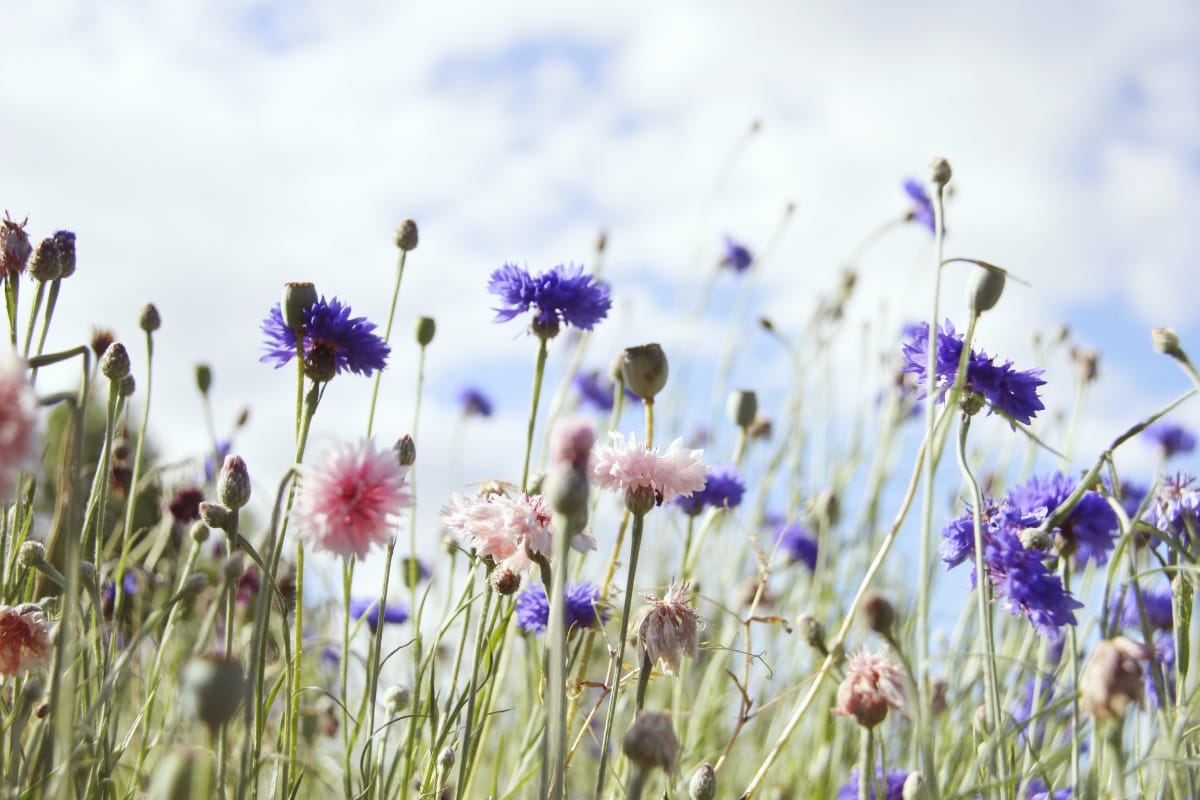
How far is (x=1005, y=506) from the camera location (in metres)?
1.21

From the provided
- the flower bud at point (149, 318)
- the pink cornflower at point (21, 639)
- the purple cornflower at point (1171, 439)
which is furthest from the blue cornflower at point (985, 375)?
the purple cornflower at point (1171, 439)

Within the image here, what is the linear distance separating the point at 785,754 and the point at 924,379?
1.48 meters

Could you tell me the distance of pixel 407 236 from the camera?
157 centimetres

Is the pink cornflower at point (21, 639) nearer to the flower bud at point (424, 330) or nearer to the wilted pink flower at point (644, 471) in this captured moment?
the wilted pink flower at point (644, 471)

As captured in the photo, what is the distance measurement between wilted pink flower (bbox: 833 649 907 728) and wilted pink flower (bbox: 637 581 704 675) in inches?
9.0

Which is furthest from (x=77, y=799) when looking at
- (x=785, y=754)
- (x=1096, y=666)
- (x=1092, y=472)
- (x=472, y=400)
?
(x=472, y=400)

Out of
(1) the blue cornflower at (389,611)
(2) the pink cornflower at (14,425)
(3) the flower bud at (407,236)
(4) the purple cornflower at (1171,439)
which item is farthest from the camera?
(4) the purple cornflower at (1171,439)

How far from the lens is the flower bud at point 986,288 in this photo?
111 centimetres

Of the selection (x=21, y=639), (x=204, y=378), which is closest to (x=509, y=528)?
(x=21, y=639)

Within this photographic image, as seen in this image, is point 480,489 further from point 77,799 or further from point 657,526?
point 657,526

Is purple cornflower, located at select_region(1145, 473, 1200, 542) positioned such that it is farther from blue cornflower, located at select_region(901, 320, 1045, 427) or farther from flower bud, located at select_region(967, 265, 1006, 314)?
flower bud, located at select_region(967, 265, 1006, 314)

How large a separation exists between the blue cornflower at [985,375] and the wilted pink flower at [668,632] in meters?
0.39

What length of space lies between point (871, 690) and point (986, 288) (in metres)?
0.46

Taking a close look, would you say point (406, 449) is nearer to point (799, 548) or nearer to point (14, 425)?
point (14, 425)
